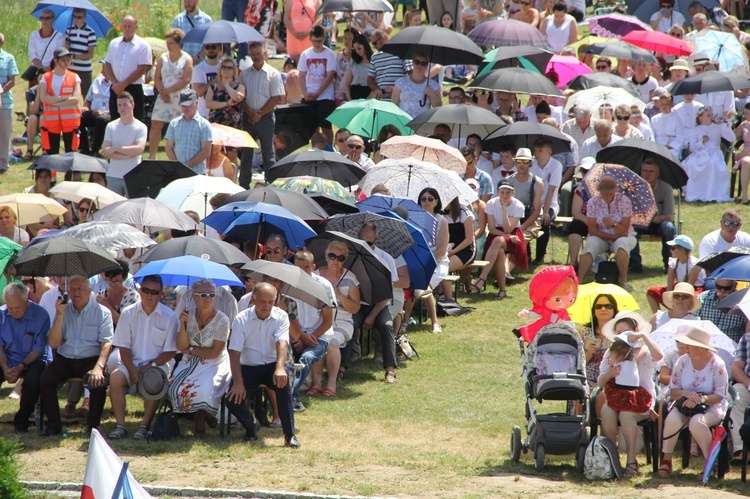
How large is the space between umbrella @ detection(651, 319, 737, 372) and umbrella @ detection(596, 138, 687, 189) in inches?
204

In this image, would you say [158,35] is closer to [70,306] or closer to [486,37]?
[486,37]

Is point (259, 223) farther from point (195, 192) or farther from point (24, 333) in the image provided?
point (24, 333)

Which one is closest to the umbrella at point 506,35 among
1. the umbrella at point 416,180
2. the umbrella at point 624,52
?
the umbrella at point 624,52

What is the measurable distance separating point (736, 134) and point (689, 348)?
975 centimetres

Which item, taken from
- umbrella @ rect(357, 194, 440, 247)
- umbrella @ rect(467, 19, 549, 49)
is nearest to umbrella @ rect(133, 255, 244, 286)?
umbrella @ rect(357, 194, 440, 247)

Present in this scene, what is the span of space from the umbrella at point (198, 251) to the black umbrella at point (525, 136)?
18.4 ft

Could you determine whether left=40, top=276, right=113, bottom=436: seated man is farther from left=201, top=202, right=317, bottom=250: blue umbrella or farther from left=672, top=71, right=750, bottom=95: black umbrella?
left=672, top=71, right=750, bottom=95: black umbrella

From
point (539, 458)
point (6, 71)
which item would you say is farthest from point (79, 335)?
point (6, 71)

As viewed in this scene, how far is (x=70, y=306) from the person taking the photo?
10.3 meters

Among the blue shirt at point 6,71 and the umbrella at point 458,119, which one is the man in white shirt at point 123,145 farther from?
the blue shirt at point 6,71

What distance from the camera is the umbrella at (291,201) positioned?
12.0 m

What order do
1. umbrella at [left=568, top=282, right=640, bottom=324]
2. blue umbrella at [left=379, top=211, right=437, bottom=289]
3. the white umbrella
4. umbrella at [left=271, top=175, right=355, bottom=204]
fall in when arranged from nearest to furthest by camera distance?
umbrella at [left=568, top=282, right=640, bottom=324]
blue umbrella at [left=379, top=211, right=437, bottom=289]
umbrella at [left=271, top=175, right=355, bottom=204]
the white umbrella

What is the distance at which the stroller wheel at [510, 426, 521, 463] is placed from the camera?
954 centimetres

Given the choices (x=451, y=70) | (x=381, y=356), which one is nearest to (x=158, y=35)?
(x=451, y=70)
